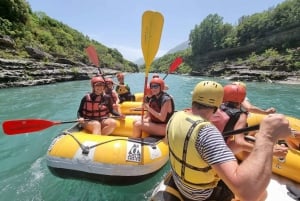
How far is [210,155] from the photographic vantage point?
4.73 feet

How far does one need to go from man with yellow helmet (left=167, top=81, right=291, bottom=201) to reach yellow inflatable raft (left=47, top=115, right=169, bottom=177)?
1.67 m

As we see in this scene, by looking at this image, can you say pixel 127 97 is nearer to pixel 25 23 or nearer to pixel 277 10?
pixel 25 23

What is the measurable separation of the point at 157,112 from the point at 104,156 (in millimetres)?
1276

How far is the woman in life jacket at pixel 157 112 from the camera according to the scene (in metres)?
4.25

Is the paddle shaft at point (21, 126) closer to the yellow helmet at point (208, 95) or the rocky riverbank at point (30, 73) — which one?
the yellow helmet at point (208, 95)

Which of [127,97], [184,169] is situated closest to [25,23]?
[127,97]

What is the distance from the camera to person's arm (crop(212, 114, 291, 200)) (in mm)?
1253

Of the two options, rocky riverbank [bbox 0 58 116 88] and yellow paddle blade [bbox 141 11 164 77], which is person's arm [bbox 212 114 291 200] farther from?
rocky riverbank [bbox 0 58 116 88]

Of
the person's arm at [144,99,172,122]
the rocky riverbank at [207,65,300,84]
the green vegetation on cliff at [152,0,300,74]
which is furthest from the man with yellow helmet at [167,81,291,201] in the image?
the green vegetation on cliff at [152,0,300,74]

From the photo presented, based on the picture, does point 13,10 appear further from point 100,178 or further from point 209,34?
point 209,34

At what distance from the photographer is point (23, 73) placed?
54.5 ft

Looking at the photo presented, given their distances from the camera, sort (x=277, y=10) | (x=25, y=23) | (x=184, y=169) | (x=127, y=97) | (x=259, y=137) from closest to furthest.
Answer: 1. (x=259, y=137)
2. (x=184, y=169)
3. (x=127, y=97)
4. (x=25, y=23)
5. (x=277, y=10)

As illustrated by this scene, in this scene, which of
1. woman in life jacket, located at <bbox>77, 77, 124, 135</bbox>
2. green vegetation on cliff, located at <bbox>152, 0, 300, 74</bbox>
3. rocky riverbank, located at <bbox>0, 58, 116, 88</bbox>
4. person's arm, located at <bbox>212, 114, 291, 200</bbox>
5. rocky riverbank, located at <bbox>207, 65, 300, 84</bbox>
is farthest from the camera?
green vegetation on cliff, located at <bbox>152, 0, 300, 74</bbox>

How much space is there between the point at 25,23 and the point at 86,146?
27.5 meters
